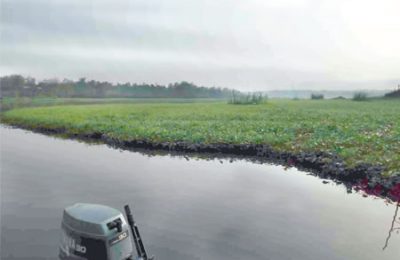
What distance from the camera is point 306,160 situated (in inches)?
484

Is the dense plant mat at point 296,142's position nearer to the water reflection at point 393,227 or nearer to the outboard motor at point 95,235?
the water reflection at point 393,227

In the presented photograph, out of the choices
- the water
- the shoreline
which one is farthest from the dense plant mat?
the water

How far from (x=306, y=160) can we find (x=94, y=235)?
9557 mm

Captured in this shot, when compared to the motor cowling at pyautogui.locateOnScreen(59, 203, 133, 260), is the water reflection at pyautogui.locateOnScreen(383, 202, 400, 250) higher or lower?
lower

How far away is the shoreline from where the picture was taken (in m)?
9.09

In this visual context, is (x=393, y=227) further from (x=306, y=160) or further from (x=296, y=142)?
(x=296, y=142)

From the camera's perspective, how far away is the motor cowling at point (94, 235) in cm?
367

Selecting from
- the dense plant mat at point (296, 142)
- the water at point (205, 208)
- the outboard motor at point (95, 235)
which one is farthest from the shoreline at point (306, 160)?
the outboard motor at point (95, 235)

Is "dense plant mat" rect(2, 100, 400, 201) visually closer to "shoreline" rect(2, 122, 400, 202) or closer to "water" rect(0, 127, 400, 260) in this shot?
"shoreline" rect(2, 122, 400, 202)

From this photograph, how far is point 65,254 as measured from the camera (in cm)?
391

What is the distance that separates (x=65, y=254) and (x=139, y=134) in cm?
1410

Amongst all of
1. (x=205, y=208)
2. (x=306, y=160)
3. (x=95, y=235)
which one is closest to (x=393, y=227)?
(x=205, y=208)

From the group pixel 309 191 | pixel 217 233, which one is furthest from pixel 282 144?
pixel 217 233

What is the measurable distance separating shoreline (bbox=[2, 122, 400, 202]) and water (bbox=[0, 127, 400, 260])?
0.55 m
